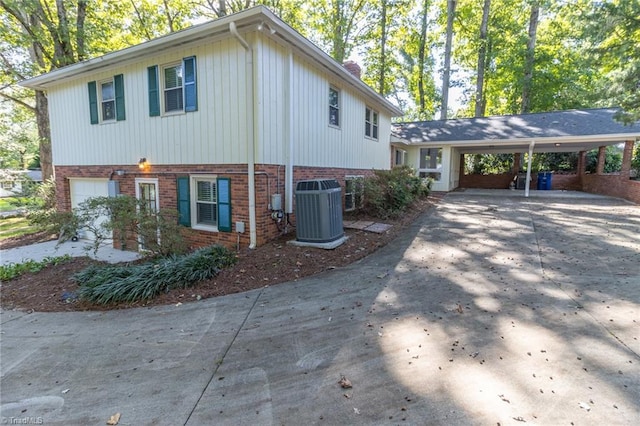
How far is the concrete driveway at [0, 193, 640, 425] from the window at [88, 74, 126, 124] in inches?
234

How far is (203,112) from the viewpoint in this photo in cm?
675

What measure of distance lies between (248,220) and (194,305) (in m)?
2.50

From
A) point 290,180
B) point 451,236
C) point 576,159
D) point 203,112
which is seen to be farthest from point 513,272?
point 576,159

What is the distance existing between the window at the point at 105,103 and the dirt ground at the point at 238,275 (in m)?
4.01

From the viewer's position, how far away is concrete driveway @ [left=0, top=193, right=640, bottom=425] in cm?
217

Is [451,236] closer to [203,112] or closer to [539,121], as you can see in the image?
[203,112]

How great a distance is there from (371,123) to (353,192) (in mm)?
3453

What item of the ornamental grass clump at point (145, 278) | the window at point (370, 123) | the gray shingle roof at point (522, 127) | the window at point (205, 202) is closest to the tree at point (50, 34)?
the window at point (205, 202)

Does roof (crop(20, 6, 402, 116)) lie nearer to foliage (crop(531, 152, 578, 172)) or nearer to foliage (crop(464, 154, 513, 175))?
foliage (crop(464, 154, 513, 175))

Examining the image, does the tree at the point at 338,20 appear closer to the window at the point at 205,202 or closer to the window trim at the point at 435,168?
the window trim at the point at 435,168

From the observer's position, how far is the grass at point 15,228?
36.3 ft

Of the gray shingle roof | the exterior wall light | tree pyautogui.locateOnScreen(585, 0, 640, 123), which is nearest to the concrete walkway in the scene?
the exterior wall light

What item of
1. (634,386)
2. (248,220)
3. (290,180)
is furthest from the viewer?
(290,180)

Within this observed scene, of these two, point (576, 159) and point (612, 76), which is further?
point (576, 159)
